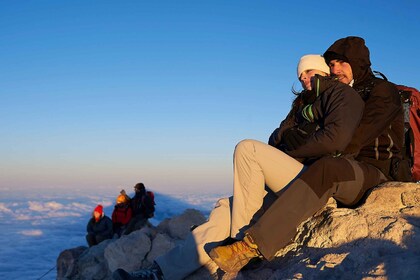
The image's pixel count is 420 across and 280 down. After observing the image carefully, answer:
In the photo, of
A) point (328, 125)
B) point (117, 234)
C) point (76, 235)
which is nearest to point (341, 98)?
point (328, 125)

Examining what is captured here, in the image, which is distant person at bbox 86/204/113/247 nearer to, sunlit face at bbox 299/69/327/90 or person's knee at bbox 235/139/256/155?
sunlit face at bbox 299/69/327/90

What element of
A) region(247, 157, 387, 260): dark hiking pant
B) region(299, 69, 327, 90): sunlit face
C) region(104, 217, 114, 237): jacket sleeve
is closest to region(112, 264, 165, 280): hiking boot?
region(247, 157, 387, 260): dark hiking pant

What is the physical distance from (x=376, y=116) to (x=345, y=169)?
63 cm

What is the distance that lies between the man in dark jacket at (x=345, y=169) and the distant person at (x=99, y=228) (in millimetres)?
11003

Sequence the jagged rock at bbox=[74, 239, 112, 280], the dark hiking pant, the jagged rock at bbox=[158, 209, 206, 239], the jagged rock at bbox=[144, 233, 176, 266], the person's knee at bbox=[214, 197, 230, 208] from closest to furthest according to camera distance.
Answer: the dark hiking pant < the person's knee at bbox=[214, 197, 230, 208] < the jagged rock at bbox=[144, 233, 176, 266] < the jagged rock at bbox=[74, 239, 112, 280] < the jagged rock at bbox=[158, 209, 206, 239]

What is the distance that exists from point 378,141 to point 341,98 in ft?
1.90

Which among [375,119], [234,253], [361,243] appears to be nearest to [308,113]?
[375,119]

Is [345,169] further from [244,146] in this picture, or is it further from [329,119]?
[244,146]

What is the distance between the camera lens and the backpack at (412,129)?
395 cm

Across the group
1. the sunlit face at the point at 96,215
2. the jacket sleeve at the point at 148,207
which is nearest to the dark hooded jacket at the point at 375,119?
the jacket sleeve at the point at 148,207

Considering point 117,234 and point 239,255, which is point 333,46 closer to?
point 239,255

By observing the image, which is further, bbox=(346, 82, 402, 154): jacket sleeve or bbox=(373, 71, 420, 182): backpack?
bbox=(373, 71, 420, 182): backpack

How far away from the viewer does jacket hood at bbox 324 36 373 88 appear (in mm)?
4129

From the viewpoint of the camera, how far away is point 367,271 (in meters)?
2.73
